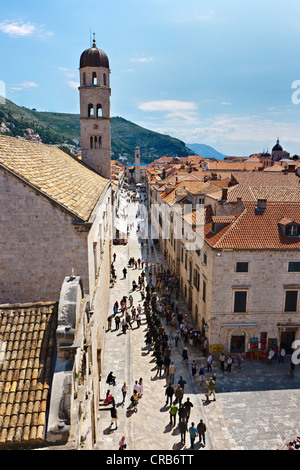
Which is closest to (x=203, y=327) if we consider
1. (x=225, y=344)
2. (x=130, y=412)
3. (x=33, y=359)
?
(x=225, y=344)

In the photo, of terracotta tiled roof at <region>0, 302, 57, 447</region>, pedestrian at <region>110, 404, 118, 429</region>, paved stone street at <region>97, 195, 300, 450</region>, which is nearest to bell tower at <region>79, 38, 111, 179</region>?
paved stone street at <region>97, 195, 300, 450</region>

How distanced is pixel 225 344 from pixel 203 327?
2.10 m

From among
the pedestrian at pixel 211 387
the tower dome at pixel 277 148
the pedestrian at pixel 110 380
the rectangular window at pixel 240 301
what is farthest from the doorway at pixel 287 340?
the tower dome at pixel 277 148

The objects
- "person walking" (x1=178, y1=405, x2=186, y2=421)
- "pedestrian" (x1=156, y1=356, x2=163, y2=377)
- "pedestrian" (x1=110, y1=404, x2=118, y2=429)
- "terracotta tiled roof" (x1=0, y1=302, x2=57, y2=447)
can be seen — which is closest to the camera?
"terracotta tiled roof" (x1=0, y1=302, x2=57, y2=447)

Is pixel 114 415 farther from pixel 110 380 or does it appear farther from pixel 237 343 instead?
pixel 237 343

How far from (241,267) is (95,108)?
1013 inches

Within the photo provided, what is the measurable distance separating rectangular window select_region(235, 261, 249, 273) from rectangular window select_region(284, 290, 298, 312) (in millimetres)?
3184

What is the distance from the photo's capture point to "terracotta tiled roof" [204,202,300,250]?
2223 centimetres

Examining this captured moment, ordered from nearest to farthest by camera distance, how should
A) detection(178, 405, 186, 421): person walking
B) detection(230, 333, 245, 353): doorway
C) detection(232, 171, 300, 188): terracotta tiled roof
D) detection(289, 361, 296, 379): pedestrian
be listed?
detection(178, 405, 186, 421): person walking, detection(289, 361, 296, 379): pedestrian, detection(230, 333, 245, 353): doorway, detection(232, 171, 300, 188): terracotta tiled roof

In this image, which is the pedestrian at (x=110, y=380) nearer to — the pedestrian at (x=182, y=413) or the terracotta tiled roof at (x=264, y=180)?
the pedestrian at (x=182, y=413)

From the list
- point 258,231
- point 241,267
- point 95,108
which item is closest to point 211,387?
point 241,267

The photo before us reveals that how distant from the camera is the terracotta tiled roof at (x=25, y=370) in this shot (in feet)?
25.1

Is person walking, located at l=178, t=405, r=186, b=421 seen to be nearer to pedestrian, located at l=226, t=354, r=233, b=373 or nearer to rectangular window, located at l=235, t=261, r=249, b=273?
pedestrian, located at l=226, t=354, r=233, b=373

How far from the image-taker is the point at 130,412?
17453 mm
